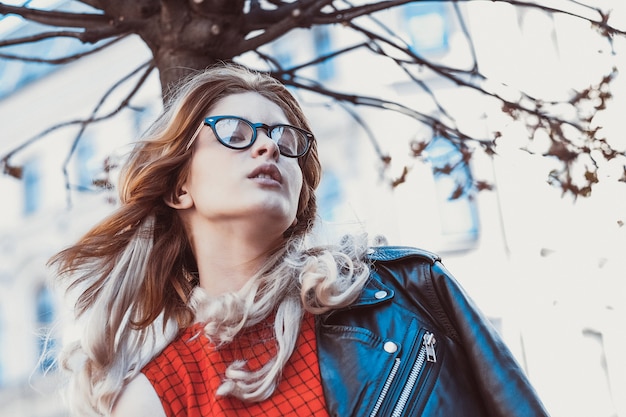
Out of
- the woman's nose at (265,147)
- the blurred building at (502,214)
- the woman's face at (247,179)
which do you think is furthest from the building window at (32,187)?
the woman's nose at (265,147)

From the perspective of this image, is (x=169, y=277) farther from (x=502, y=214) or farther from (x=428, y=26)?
(x=428, y=26)

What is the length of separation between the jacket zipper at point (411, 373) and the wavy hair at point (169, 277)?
222 mm

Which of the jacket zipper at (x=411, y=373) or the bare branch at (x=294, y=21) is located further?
the bare branch at (x=294, y=21)

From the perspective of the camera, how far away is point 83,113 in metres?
22.3

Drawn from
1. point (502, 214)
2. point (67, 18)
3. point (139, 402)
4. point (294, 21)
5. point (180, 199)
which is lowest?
point (502, 214)

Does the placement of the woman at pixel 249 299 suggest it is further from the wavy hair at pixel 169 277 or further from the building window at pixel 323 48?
the building window at pixel 323 48

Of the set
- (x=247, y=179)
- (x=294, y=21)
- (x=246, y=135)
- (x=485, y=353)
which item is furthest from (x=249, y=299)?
(x=294, y=21)

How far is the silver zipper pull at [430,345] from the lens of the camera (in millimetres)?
1980

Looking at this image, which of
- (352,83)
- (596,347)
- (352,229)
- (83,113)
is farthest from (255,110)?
(83,113)

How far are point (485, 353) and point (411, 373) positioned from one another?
0.18 metres

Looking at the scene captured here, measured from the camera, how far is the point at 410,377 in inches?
77.2

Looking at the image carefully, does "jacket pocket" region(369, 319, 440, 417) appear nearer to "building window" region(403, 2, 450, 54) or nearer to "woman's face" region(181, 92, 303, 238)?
"woman's face" region(181, 92, 303, 238)

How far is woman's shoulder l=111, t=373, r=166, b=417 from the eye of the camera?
2.08m

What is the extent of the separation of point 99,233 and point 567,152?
168cm
